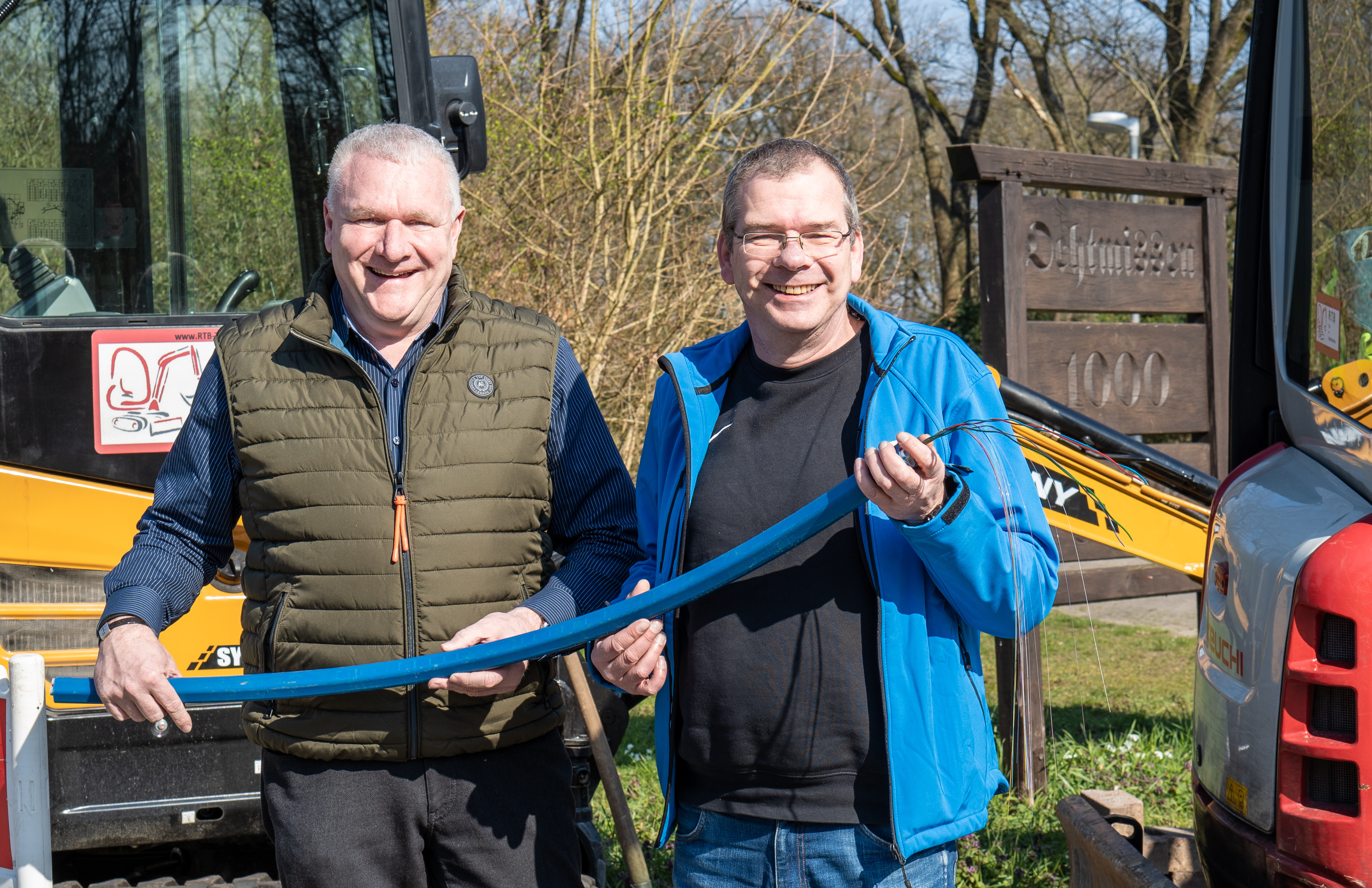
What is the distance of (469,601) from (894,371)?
2.98ft

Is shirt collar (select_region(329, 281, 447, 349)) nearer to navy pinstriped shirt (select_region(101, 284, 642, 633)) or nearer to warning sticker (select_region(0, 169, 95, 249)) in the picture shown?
navy pinstriped shirt (select_region(101, 284, 642, 633))

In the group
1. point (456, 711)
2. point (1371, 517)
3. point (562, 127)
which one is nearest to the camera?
point (1371, 517)

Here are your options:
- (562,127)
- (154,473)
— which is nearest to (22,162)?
(154,473)

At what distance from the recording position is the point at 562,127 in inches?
396

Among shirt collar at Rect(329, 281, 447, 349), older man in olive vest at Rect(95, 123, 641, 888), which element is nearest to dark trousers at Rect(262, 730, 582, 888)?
older man in olive vest at Rect(95, 123, 641, 888)

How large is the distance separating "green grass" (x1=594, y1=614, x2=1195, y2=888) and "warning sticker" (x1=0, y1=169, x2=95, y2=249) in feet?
8.36

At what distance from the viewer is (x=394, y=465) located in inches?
92.0

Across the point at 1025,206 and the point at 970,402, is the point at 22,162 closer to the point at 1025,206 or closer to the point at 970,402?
the point at 970,402

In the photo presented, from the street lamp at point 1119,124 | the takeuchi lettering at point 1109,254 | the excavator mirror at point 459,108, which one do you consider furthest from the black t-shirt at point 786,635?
the street lamp at point 1119,124

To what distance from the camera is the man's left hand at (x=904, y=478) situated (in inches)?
72.0

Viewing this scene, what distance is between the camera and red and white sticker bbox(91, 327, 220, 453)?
3168mm

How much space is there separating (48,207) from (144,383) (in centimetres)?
55

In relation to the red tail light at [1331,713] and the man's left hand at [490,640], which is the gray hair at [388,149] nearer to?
the man's left hand at [490,640]

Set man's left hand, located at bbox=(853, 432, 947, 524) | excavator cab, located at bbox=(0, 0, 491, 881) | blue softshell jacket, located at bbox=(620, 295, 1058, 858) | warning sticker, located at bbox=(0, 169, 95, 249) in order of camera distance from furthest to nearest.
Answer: warning sticker, located at bbox=(0, 169, 95, 249) < excavator cab, located at bbox=(0, 0, 491, 881) < blue softshell jacket, located at bbox=(620, 295, 1058, 858) < man's left hand, located at bbox=(853, 432, 947, 524)
